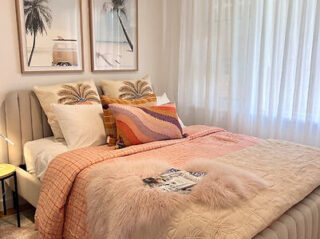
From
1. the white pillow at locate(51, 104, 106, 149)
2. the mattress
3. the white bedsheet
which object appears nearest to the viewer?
the mattress

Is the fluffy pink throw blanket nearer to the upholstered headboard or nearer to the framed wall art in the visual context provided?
the upholstered headboard

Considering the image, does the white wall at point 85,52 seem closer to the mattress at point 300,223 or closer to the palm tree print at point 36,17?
the palm tree print at point 36,17

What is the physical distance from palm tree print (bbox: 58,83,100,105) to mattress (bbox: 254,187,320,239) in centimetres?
→ 175

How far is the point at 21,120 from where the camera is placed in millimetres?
2396

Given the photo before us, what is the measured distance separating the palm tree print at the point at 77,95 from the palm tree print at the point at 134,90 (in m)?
0.30

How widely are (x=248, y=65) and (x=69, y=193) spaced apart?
1.98 meters

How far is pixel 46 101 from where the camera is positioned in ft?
7.91

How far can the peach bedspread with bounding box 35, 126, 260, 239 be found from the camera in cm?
170

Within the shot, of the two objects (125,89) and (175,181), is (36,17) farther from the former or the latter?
(175,181)

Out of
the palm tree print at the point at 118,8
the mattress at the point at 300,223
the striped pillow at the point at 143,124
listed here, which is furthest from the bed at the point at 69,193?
the palm tree print at the point at 118,8

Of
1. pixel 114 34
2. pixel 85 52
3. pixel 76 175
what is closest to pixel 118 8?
pixel 114 34

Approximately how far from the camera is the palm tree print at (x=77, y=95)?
246 centimetres

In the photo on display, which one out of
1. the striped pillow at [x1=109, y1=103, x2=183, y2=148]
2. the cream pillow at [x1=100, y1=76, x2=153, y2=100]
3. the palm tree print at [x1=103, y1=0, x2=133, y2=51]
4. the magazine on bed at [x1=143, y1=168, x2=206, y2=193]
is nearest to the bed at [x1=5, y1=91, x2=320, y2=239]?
the magazine on bed at [x1=143, y1=168, x2=206, y2=193]

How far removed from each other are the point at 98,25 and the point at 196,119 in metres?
1.43
